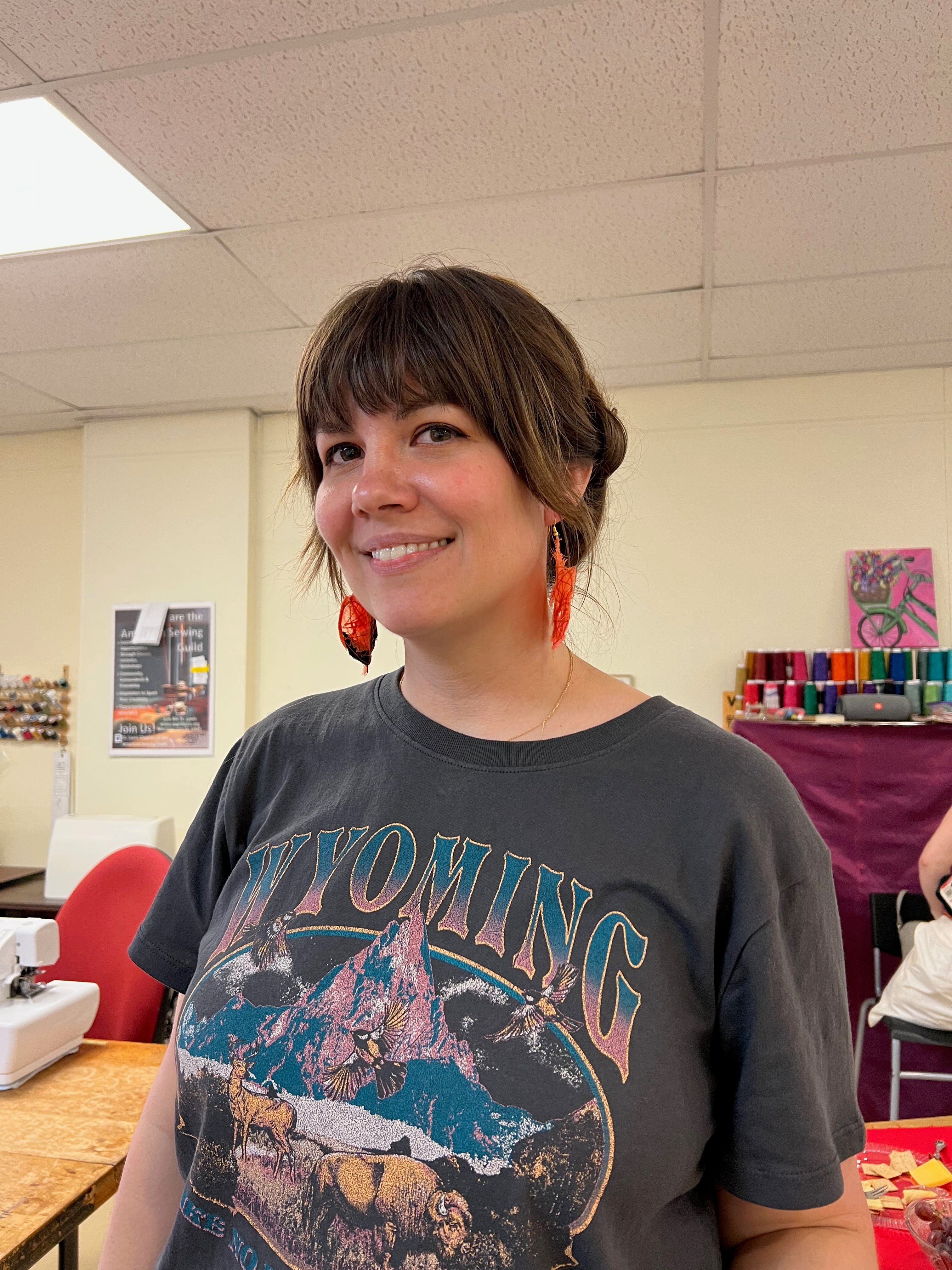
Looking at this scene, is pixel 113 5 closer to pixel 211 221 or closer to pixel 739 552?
pixel 211 221

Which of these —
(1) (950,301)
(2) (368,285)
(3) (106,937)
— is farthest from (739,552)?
(2) (368,285)

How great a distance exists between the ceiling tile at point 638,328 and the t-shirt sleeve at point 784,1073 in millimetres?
2546

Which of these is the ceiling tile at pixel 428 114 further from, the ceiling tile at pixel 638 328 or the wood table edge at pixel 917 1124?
the wood table edge at pixel 917 1124

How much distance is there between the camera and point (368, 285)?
3.09 feet

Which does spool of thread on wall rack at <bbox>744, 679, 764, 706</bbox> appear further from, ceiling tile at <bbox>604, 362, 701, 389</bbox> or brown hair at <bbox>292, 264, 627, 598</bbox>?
brown hair at <bbox>292, 264, 627, 598</bbox>

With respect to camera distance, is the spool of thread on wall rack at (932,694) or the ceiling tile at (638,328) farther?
the spool of thread on wall rack at (932,694)

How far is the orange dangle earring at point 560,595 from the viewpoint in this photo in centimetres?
96

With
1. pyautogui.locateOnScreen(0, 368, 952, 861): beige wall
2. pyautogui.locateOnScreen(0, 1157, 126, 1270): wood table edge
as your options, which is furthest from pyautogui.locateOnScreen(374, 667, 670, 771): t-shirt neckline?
pyautogui.locateOnScreen(0, 368, 952, 861): beige wall

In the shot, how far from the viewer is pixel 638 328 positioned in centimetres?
345

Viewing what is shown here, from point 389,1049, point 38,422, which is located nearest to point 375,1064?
point 389,1049

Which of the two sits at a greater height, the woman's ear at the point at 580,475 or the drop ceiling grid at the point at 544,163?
the drop ceiling grid at the point at 544,163

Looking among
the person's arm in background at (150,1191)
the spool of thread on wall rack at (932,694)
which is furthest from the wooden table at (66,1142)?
the spool of thread on wall rack at (932,694)

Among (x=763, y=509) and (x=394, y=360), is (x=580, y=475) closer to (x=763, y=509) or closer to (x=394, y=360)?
(x=394, y=360)

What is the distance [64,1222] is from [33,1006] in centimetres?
60
